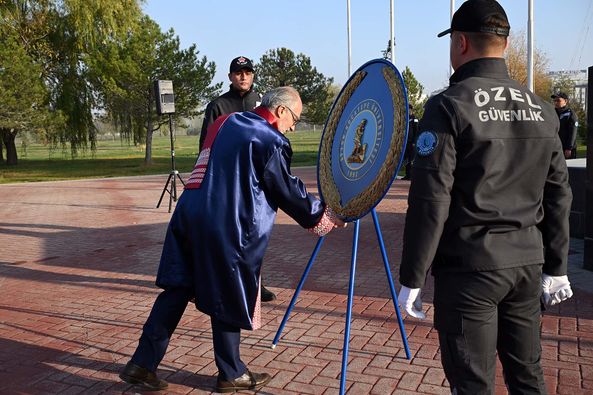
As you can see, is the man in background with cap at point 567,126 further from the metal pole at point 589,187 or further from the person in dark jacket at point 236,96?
the person in dark jacket at point 236,96

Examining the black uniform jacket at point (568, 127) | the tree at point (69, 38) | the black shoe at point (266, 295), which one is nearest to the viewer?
the black shoe at point (266, 295)

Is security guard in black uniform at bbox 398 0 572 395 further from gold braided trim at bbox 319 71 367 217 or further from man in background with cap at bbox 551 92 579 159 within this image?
man in background with cap at bbox 551 92 579 159

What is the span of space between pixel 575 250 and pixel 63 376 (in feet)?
18.5

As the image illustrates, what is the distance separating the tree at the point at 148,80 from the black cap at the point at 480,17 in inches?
1099

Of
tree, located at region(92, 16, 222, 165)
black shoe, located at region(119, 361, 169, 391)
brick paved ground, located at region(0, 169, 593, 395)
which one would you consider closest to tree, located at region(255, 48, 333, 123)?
tree, located at region(92, 16, 222, 165)

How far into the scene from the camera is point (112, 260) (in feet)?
22.8

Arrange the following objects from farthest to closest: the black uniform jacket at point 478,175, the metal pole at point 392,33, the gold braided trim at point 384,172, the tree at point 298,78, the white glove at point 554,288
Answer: the tree at point 298,78 → the metal pole at point 392,33 → the gold braided trim at point 384,172 → the white glove at point 554,288 → the black uniform jacket at point 478,175

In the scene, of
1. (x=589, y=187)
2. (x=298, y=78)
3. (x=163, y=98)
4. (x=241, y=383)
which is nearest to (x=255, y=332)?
(x=241, y=383)

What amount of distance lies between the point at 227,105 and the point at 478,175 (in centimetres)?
319

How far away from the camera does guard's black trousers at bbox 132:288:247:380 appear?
126 inches

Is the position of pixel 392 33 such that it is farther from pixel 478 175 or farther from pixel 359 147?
pixel 478 175

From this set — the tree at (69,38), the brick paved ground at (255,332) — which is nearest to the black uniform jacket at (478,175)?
the brick paved ground at (255,332)

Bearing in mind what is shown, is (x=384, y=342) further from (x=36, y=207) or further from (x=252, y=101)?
(x=36, y=207)

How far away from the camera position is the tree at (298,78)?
140ft
